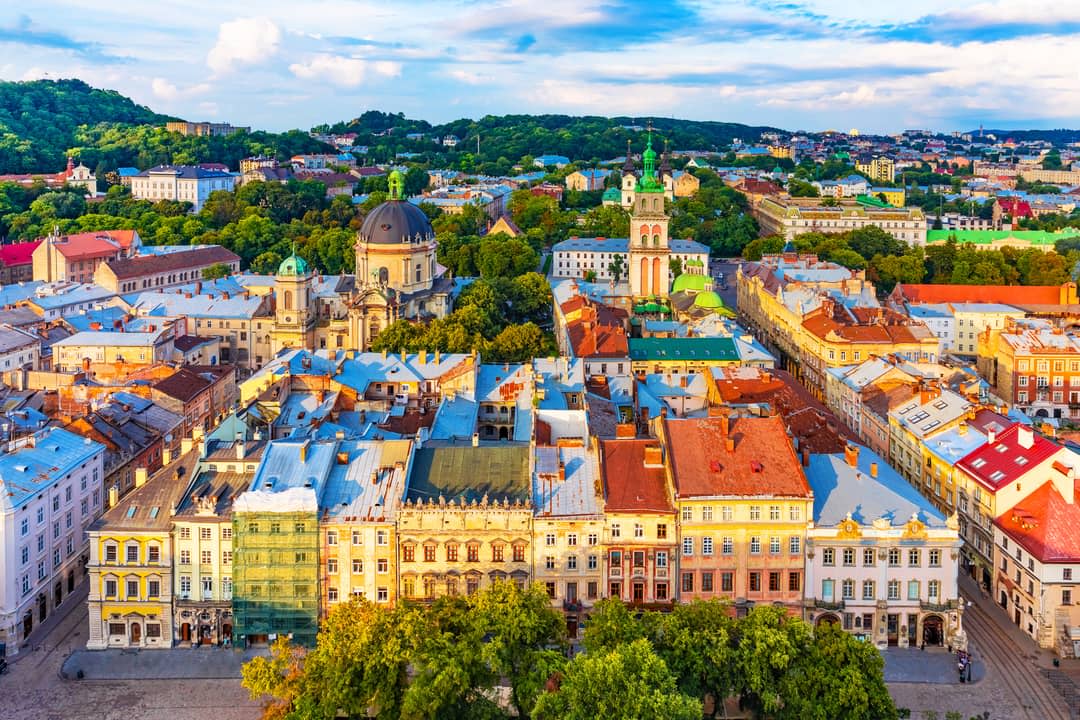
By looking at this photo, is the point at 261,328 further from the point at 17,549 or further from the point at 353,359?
the point at 17,549

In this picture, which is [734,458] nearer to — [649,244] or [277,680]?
[277,680]

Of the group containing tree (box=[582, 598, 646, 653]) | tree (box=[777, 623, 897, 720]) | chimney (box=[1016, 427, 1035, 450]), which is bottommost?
tree (box=[777, 623, 897, 720])

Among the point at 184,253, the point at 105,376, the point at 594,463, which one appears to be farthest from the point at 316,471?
the point at 184,253

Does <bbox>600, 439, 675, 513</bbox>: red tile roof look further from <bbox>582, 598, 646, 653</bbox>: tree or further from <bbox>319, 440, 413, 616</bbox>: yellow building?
<bbox>319, 440, 413, 616</bbox>: yellow building

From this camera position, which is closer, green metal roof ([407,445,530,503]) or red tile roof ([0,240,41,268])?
A: green metal roof ([407,445,530,503])

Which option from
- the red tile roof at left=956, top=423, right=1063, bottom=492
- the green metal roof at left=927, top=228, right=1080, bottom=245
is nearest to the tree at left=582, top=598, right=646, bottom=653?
the red tile roof at left=956, top=423, right=1063, bottom=492

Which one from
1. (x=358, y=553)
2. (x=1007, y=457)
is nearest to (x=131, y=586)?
(x=358, y=553)
